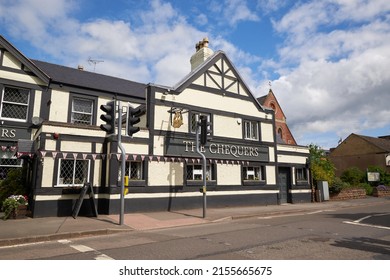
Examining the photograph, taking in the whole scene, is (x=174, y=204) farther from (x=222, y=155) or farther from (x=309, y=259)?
(x=309, y=259)

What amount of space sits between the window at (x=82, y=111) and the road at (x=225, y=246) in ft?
33.1

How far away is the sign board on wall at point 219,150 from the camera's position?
1527 cm

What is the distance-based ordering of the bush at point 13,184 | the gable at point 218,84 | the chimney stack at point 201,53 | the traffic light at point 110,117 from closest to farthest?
1. the traffic light at point 110,117
2. the bush at point 13,184
3. the gable at point 218,84
4. the chimney stack at point 201,53

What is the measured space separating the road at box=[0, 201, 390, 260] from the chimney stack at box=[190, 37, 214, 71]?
1312 cm

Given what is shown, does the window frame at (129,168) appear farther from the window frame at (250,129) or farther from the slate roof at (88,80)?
the window frame at (250,129)

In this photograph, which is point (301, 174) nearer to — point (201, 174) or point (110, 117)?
point (201, 174)

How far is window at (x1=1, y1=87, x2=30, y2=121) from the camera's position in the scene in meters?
15.0

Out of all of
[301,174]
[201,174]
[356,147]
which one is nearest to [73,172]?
[201,174]

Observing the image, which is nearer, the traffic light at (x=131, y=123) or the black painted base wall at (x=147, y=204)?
the traffic light at (x=131, y=123)

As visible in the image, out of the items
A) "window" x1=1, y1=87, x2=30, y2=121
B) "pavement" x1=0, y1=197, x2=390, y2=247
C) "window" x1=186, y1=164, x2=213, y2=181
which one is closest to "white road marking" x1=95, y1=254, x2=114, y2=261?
"pavement" x1=0, y1=197, x2=390, y2=247

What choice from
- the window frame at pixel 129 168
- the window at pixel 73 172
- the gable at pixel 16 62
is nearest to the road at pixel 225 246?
the window frame at pixel 129 168

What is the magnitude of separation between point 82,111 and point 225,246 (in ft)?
45.1

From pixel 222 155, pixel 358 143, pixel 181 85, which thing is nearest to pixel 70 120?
pixel 181 85

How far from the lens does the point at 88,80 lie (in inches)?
740
